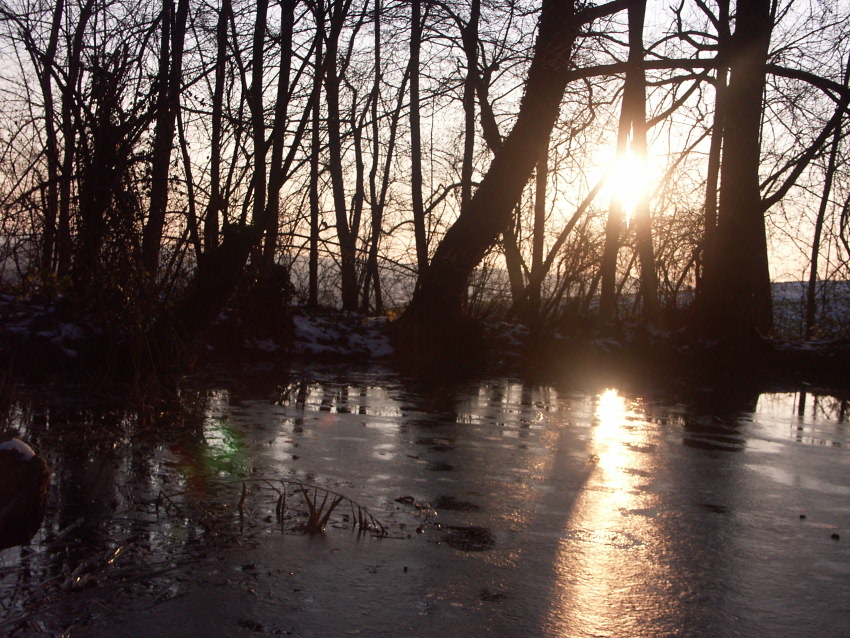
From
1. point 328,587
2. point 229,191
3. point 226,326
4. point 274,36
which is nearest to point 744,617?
point 328,587

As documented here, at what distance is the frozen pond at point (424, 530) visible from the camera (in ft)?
8.31

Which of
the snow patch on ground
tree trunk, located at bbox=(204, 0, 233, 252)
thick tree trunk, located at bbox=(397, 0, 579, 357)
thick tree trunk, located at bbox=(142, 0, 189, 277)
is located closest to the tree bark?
thick tree trunk, located at bbox=(397, 0, 579, 357)

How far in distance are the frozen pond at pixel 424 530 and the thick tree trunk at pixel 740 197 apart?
19.4 ft

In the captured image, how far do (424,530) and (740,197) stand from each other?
1008cm

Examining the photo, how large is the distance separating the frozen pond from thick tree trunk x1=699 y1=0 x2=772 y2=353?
233 inches

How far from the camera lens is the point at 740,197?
468 inches

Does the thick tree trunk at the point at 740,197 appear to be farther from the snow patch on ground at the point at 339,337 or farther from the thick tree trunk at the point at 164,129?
the thick tree trunk at the point at 164,129

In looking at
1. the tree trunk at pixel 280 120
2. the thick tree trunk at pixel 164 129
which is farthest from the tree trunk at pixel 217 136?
the tree trunk at pixel 280 120

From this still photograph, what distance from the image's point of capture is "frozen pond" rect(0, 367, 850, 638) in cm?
253

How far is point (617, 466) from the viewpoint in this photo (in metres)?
4.86

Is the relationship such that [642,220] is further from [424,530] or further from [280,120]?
[424,530]

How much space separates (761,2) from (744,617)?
11.8m

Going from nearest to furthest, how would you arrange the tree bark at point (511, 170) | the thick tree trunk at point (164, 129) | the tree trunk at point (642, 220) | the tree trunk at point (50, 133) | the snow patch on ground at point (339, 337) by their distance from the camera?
the tree trunk at point (50, 133) → the thick tree trunk at point (164, 129) → the tree bark at point (511, 170) → the snow patch on ground at point (339, 337) → the tree trunk at point (642, 220)

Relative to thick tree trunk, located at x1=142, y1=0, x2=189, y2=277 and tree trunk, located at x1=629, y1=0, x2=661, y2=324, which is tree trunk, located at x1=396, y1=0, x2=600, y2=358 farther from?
thick tree trunk, located at x1=142, y1=0, x2=189, y2=277
